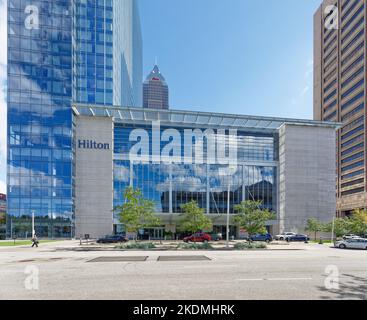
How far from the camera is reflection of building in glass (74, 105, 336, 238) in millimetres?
45156

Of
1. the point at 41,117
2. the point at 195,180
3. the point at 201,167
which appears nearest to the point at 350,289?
the point at 195,180

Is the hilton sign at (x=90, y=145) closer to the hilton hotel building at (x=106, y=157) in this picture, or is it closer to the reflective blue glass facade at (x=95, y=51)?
the hilton hotel building at (x=106, y=157)

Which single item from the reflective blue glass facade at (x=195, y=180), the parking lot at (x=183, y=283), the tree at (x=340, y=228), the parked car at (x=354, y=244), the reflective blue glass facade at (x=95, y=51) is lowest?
the tree at (x=340, y=228)

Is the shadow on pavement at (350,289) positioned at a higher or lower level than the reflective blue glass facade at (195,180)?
lower

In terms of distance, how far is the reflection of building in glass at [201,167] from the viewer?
45.2 m

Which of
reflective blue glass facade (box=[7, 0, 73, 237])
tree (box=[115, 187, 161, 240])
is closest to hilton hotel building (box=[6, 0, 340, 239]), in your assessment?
reflective blue glass facade (box=[7, 0, 73, 237])

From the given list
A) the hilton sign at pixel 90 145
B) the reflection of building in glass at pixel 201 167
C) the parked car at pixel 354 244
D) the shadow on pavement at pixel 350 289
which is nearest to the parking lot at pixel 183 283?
the shadow on pavement at pixel 350 289

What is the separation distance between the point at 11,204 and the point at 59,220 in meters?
9.12

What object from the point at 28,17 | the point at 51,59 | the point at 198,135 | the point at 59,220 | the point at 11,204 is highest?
the point at 28,17

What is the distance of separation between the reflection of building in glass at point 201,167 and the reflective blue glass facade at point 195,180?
7.6 inches

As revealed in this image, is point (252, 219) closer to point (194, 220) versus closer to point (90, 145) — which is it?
point (194, 220)
